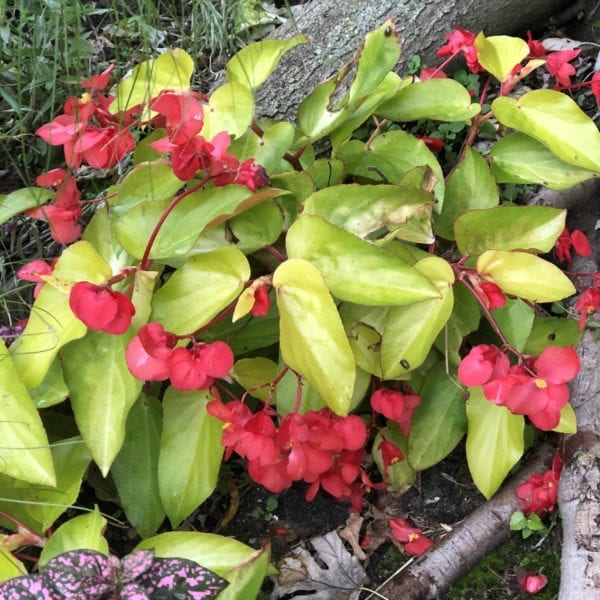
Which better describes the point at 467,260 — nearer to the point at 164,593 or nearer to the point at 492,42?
the point at 492,42

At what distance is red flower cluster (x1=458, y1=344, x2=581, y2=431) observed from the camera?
3.22 ft

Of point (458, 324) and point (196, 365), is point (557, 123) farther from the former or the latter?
point (196, 365)

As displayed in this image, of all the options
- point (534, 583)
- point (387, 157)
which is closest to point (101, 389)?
point (387, 157)

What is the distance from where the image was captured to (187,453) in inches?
47.1

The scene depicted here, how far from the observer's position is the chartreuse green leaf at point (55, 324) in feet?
3.58

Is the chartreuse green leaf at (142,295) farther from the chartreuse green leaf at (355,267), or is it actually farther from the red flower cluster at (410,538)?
the red flower cluster at (410,538)

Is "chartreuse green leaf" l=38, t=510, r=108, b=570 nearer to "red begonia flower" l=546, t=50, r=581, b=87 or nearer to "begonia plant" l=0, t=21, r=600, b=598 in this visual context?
"begonia plant" l=0, t=21, r=600, b=598

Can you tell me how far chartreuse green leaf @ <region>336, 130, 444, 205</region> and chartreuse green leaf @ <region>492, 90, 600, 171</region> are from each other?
6.5 inches

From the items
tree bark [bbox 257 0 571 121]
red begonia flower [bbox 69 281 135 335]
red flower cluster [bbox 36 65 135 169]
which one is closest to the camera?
red begonia flower [bbox 69 281 135 335]

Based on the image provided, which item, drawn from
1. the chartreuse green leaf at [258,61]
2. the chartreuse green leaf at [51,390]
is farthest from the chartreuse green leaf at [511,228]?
the chartreuse green leaf at [51,390]

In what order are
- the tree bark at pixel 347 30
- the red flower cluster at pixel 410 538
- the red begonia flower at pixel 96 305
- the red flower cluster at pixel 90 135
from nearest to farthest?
1. the red begonia flower at pixel 96 305
2. the red flower cluster at pixel 90 135
3. the red flower cluster at pixel 410 538
4. the tree bark at pixel 347 30

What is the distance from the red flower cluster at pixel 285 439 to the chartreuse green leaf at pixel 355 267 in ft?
0.63

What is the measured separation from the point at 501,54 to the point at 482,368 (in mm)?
731

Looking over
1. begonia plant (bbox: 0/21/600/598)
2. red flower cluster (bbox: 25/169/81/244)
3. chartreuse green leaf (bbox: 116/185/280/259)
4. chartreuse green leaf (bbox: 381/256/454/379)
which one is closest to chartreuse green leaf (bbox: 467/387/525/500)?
begonia plant (bbox: 0/21/600/598)
